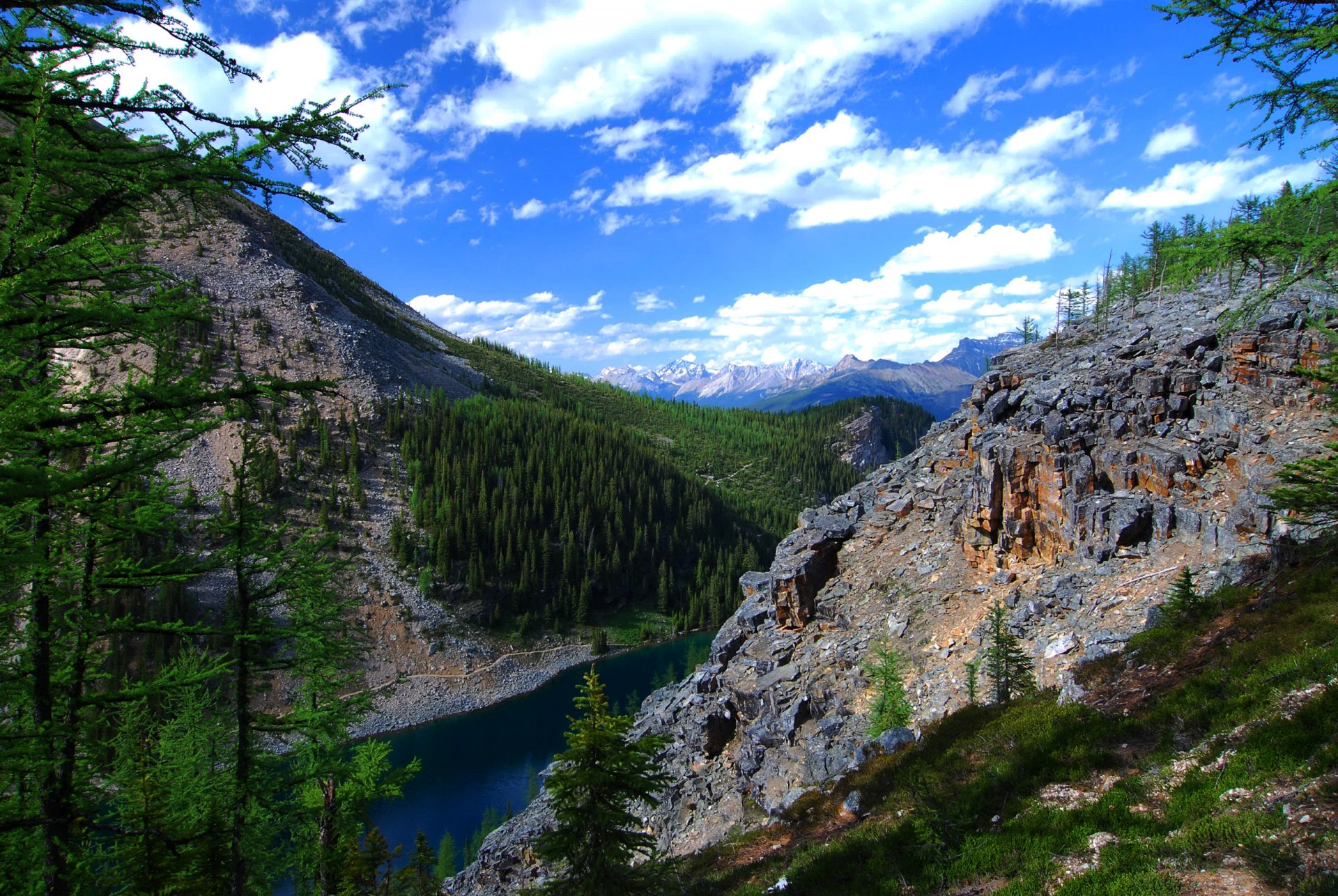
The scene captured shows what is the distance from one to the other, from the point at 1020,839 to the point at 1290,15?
1353 centimetres

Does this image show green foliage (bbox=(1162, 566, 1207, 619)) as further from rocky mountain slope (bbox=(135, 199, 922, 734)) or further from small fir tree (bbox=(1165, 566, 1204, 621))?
rocky mountain slope (bbox=(135, 199, 922, 734))

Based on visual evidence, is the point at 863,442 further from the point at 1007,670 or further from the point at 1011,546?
the point at 1007,670

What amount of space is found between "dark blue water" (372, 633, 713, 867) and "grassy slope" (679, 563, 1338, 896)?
3539 cm

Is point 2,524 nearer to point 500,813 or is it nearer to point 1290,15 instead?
point 1290,15

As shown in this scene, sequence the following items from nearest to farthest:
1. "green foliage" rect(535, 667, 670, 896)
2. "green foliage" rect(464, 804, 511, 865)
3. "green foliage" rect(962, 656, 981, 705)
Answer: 1. "green foliage" rect(535, 667, 670, 896)
2. "green foliage" rect(962, 656, 981, 705)
3. "green foliage" rect(464, 804, 511, 865)

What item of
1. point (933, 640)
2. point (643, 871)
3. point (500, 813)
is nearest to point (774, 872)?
point (643, 871)

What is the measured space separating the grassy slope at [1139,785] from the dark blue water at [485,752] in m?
35.4

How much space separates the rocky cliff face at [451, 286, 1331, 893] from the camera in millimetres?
22016

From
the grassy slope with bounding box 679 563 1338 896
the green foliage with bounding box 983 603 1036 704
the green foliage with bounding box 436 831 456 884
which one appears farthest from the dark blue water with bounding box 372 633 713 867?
the grassy slope with bounding box 679 563 1338 896

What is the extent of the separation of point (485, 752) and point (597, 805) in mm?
51520

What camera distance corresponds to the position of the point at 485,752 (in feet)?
188

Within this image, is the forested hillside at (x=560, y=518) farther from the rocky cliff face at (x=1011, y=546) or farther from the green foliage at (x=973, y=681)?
the green foliage at (x=973, y=681)

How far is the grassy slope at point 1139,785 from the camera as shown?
328 inches

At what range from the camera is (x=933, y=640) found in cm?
2642
